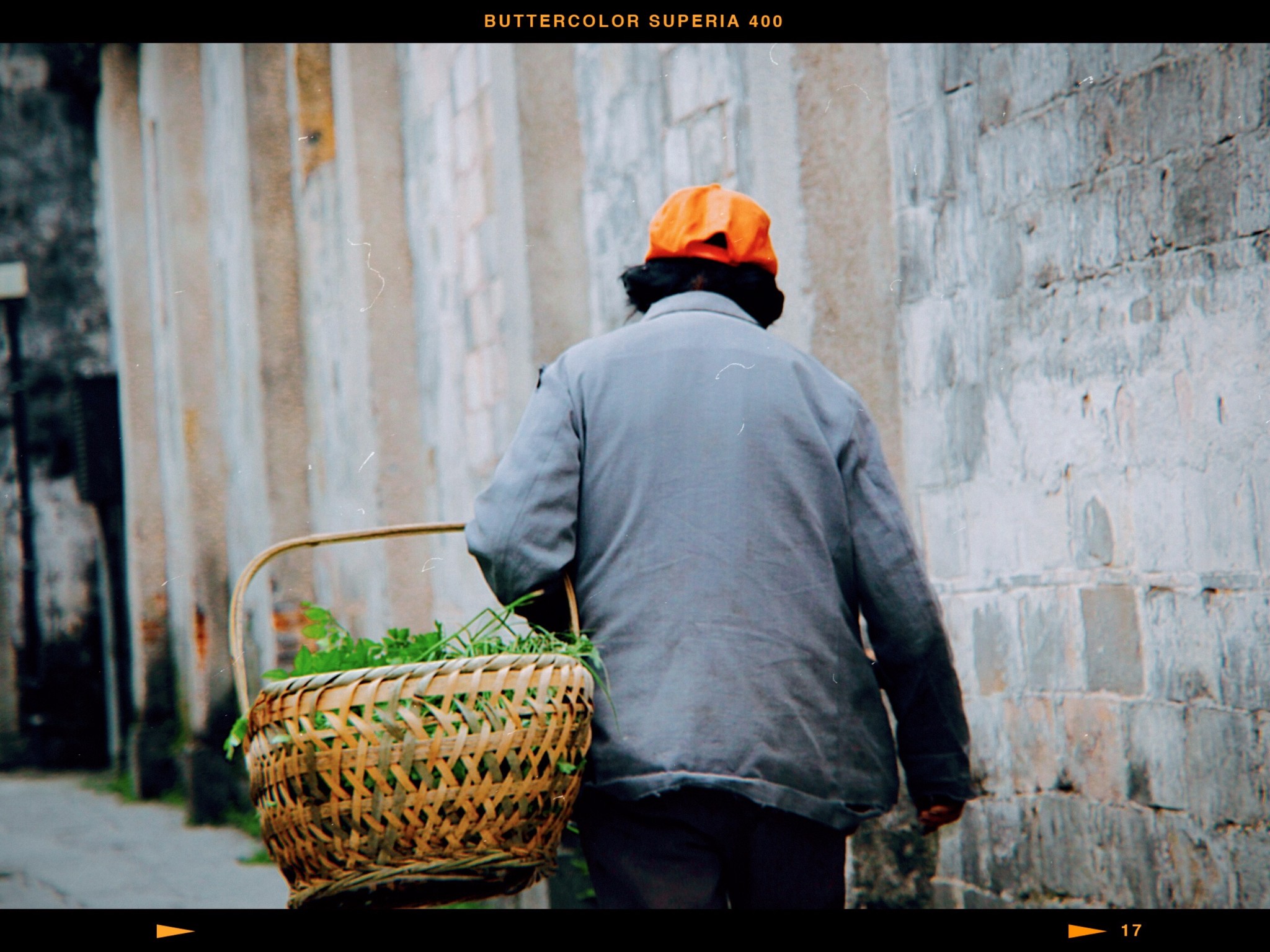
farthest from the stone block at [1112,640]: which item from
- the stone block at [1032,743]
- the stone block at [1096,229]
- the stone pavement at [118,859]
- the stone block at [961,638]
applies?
the stone pavement at [118,859]

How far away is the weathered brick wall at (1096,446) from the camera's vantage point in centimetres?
246

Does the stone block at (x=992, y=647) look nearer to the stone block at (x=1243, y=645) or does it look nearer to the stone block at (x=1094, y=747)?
the stone block at (x=1094, y=747)

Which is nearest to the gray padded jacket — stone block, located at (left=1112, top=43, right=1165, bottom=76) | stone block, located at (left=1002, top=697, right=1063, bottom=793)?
stone block, located at (left=1002, top=697, right=1063, bottom=793)

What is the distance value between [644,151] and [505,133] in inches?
32.9

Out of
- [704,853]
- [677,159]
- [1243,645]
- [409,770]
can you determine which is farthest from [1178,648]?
[677,159]

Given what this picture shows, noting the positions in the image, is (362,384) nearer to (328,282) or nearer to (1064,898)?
(328,282)

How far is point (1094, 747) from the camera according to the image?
111 inches

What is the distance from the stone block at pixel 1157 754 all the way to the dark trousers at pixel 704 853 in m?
0.96

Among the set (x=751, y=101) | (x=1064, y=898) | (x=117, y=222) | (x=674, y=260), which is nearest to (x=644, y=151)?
(x=751, y=101)

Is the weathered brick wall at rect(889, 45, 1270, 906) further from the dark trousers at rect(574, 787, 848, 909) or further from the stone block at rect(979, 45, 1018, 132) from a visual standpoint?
the dark trousers at rect(574, 787, 848, 909)

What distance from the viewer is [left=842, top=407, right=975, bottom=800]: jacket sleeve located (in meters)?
2.06

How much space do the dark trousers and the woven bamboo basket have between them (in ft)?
0.48

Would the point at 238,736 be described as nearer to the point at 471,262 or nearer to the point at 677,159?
the point at 677,159

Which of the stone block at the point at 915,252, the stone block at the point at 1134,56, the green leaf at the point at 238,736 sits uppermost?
the stone block at the point at 1134,56
